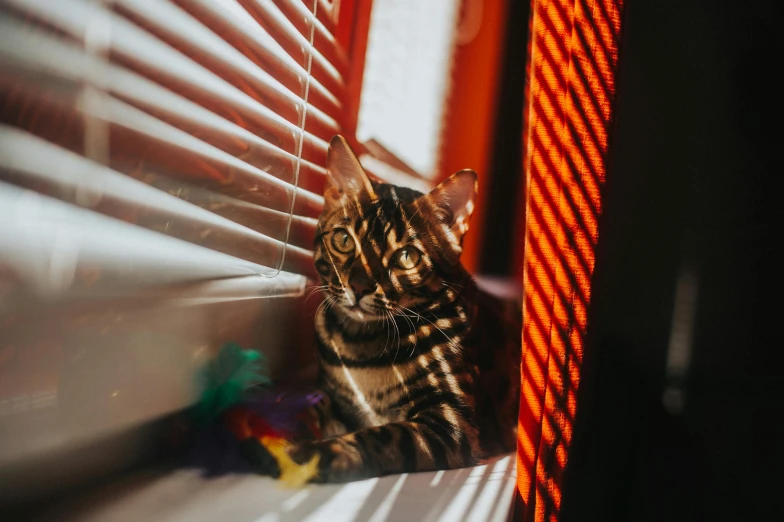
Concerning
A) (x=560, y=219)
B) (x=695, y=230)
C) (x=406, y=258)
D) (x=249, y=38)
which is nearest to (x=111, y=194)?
(x=249, y=38)

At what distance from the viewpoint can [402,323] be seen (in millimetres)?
896

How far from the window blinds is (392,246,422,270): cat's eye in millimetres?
228

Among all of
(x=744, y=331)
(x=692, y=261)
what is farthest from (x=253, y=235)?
(x=744, y=331)

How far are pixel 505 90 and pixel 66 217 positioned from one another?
45.2 inches

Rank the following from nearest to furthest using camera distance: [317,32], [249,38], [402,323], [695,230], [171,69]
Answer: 1. [171,69]
2. [249,38]
3. [402,323]
4. [317,32]
5. [695,230]

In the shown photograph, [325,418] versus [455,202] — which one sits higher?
[455,202]

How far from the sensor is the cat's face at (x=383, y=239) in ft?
2.77

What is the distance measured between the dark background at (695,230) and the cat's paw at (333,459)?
33.3 inches

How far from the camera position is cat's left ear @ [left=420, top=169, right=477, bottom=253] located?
0.88 meters

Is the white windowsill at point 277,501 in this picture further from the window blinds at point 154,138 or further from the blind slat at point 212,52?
the blind slat at point 212,52

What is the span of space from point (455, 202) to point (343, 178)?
7.7 inches

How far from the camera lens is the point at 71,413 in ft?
1.81

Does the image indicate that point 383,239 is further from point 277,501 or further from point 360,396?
point 277,501

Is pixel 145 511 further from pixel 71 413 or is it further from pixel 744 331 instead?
pixel 744 331
